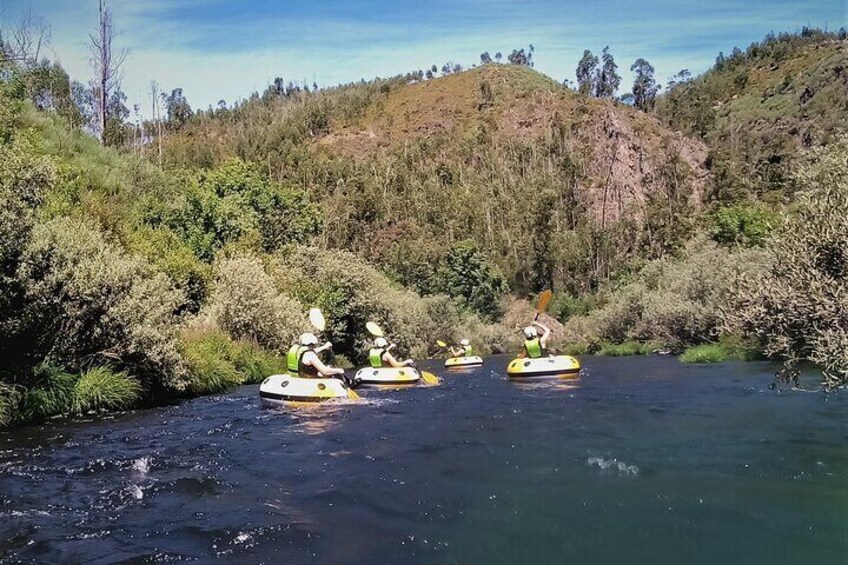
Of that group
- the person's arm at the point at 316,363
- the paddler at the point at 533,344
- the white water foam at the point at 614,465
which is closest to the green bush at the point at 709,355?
the paddler at the point at 533,344

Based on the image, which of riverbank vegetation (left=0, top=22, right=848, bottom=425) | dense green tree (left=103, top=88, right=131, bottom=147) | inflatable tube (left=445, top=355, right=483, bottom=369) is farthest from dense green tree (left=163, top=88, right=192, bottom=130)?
inflatable tube (left=445, top=355, right=483, bottom=369)

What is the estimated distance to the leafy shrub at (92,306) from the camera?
53.9 feet

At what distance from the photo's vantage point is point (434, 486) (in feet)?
35.0

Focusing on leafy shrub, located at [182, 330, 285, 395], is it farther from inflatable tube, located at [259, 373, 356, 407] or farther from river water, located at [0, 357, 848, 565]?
river water, located at [0, 357, 848, 565]

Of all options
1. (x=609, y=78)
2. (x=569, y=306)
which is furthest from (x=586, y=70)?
(x=569, y=306)

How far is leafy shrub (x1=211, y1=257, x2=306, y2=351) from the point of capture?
3020 cm

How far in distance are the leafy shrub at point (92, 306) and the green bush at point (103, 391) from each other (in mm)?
413

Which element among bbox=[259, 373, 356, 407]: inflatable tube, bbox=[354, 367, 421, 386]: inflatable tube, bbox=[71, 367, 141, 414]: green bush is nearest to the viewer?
bbox=[71, 367, 141, 414]: green bush

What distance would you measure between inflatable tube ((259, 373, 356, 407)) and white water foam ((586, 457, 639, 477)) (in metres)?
8.74

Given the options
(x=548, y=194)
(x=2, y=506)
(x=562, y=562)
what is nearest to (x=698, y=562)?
(x=562, y=562)

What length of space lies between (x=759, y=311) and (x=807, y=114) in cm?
11545

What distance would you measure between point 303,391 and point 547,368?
11162 millimetres

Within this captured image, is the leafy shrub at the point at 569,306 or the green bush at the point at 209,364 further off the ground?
the green bush at the point at 209,364

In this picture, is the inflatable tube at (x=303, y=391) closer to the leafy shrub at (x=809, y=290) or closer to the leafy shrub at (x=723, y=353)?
the leafy shrub at (x=809, y=290)
